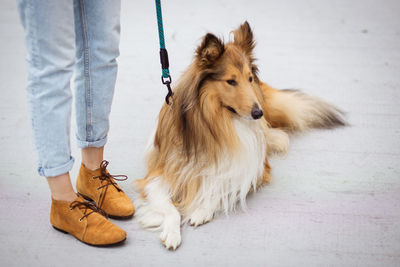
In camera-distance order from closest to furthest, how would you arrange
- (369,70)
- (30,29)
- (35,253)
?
(30,29) → (35,253) → (369,70)

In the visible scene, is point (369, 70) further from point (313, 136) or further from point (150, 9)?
point (150, 9)

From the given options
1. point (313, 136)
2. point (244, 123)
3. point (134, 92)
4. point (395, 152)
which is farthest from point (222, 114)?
point (134, 92)

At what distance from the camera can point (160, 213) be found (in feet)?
7.13

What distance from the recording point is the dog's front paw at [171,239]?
6.50ft

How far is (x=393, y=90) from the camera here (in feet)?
11.3

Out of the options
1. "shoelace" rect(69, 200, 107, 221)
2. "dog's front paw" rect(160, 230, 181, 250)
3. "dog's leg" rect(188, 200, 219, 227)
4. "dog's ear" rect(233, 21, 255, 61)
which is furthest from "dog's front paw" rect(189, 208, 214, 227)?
"dog's ear" rect(233, 21, 255, 61)

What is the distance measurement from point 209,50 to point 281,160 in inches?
40.2

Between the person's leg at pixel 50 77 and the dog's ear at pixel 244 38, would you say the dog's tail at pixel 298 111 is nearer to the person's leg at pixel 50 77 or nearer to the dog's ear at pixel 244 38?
the dog's ear at pixel 244 38

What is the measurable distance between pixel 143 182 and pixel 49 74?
2.84 feet

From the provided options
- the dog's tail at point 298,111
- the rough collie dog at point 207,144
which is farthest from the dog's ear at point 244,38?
the dog's tail at point 298,111

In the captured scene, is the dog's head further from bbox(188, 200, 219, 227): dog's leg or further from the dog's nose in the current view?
bbox(188, 200, 219, 227): dog's leg

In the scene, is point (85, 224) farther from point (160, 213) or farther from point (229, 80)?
point (229, 80)

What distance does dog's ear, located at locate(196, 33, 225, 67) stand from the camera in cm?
199

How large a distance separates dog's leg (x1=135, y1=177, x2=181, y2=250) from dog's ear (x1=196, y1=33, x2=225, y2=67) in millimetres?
686
